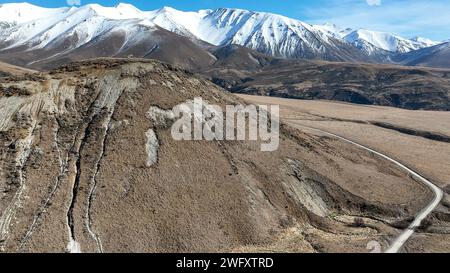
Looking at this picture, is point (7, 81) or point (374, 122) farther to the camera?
point (374, 122)

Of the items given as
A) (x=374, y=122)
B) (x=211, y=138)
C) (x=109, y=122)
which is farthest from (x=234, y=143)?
(x=374, y=122)

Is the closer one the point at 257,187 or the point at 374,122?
the point at 257,187

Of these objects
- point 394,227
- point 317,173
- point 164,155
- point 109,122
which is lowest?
point 394,227

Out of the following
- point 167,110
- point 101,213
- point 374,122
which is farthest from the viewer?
point 374,122

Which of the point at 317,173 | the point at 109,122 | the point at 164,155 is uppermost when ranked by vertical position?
the point at 109,122

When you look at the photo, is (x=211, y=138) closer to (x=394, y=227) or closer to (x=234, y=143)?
(x=234, y=143)

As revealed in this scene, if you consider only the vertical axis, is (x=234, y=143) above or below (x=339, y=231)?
above

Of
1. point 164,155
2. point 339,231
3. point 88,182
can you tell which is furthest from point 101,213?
point 339,231
